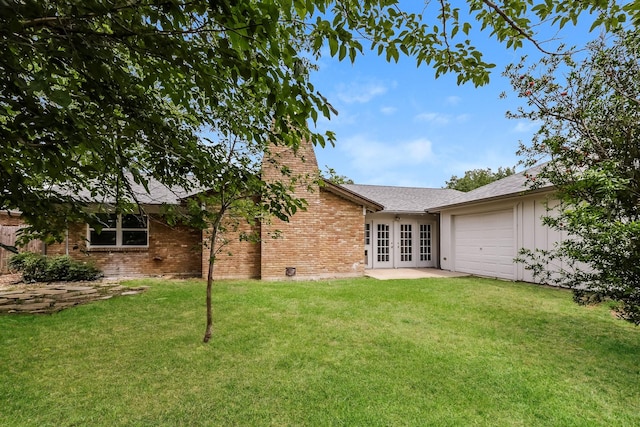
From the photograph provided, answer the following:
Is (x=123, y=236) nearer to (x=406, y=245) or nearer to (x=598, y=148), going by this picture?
(x=406, y=245)

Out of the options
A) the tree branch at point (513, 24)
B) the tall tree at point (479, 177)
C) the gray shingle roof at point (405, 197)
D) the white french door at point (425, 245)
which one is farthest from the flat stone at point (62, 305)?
the tall tree at point (479, 177)

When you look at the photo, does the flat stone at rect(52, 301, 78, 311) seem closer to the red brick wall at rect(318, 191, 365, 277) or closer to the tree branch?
the red brick wall at rect(318, 191, 365, 277)

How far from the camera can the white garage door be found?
11.2 metres

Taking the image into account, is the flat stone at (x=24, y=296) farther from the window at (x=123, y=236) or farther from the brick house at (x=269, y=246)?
the window at (x=123, y=236)

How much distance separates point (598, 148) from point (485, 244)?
8574 millimetres

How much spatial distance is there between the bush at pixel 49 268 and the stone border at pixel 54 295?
698 millimetres

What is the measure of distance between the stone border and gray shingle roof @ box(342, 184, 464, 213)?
10.4 metres

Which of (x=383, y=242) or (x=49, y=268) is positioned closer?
(x=49, y=268)

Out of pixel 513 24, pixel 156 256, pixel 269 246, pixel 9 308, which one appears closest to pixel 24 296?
pixel 9 308

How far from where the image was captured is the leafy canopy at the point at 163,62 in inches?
64.9

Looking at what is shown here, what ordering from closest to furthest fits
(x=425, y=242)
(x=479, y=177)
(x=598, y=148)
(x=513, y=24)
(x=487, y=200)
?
(x=513, y=24), (x=598, y=148), (x=487, y=200), (x=425, y=242), (x=479, y=177)

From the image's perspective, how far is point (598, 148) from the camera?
14.3 feet

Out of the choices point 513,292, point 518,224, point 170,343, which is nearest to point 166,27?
point 170,343

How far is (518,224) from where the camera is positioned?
1065 cm
